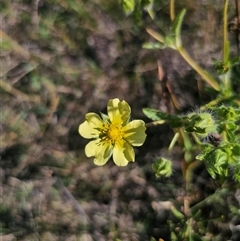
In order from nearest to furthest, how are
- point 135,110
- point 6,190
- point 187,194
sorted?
point 187,194
point 135,110
point 6,190

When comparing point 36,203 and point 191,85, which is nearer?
point 191,85

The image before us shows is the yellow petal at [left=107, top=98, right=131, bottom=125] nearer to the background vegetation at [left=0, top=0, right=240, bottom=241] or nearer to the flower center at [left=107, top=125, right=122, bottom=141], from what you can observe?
the flower center at [left=107, top=125, right=122, bottom=141]

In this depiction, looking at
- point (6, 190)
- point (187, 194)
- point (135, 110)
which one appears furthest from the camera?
point (6, 190)

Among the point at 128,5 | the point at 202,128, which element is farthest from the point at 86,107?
the point at 202,128

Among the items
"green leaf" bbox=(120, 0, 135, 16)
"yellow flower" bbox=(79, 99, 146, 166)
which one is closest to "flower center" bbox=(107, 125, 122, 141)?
"yellow flower" bbox=(79, 99, 146, 166)

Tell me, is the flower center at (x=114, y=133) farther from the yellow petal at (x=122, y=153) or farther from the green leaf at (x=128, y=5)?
the green leaf at (x=128, y=5)

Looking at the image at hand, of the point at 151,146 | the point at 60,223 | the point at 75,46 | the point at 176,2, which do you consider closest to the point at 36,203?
the point at 60,223

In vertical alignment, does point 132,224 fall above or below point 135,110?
below

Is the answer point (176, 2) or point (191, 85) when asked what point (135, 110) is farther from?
point (176, 2)
